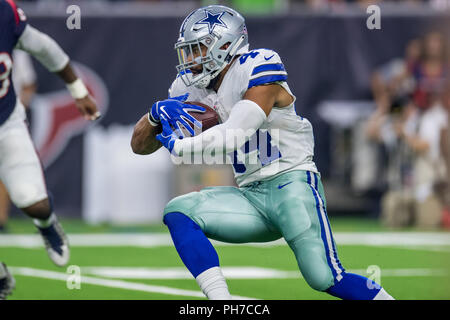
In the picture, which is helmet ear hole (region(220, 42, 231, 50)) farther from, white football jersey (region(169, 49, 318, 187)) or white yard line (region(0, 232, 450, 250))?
white yard line (region(0, 232, 450, 250))

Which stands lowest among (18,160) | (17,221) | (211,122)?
(17,221)

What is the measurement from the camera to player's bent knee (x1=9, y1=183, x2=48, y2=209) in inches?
173

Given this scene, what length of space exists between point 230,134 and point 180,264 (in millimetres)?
2792

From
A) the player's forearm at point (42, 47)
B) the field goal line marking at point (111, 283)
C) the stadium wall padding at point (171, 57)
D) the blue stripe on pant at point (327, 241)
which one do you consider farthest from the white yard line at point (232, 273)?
the stadium wall padding at point (171, 57)

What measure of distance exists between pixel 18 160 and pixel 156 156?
461 centimetres

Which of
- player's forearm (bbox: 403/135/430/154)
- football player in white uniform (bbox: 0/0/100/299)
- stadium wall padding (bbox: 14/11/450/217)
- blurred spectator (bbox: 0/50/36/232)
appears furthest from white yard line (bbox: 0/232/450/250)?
football player in white uniform (bbox: 0/0/100/299)

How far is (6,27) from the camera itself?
4359mm

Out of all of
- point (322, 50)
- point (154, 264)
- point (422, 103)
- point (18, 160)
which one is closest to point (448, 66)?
point (422, 103)

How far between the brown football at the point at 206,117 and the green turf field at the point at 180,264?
1.20 m

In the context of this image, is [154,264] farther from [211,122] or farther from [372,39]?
[372,39]

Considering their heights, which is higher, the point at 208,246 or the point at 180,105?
the point at 180,105

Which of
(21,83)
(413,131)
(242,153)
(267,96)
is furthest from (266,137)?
(413,131)
